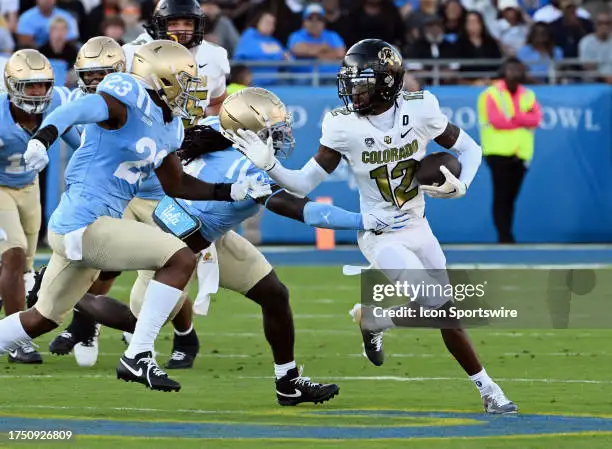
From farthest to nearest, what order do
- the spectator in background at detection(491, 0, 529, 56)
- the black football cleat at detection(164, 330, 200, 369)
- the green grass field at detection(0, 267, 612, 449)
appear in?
the spectator in background at detection(491, 0, 529, 56) → the black football cleat at detection(164, 330, 200, 369) → the green grass field at detection(0, 267, 612, 449)

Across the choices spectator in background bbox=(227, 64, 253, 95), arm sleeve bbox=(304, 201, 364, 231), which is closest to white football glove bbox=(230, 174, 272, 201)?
arm sleeve bbox=(304, 201, 364, 231)

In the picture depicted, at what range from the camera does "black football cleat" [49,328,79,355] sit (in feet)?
28.0

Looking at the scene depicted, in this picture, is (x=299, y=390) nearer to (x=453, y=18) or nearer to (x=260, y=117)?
(x=260, y=117)

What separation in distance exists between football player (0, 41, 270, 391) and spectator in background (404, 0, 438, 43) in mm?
9035

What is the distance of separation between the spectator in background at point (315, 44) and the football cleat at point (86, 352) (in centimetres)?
704

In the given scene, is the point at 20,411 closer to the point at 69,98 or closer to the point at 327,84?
the point at 69,98

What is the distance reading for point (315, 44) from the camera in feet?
49.2

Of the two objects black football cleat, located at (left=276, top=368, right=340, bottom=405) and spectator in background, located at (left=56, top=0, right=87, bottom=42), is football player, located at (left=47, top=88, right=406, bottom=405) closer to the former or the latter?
black football cleat, located at (left=276, top=368, right=340, bottom=405)

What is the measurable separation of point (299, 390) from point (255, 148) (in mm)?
1135

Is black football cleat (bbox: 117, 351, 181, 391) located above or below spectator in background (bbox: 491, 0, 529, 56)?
below

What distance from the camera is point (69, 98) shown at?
28.6ft

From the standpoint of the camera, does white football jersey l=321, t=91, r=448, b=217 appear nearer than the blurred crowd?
Yes

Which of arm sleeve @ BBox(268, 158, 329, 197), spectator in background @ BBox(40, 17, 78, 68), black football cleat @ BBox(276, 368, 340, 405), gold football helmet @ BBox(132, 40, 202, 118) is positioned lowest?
black football cleat @ BBox(276, 368, 340, 405)

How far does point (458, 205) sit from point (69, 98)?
6439 mm
